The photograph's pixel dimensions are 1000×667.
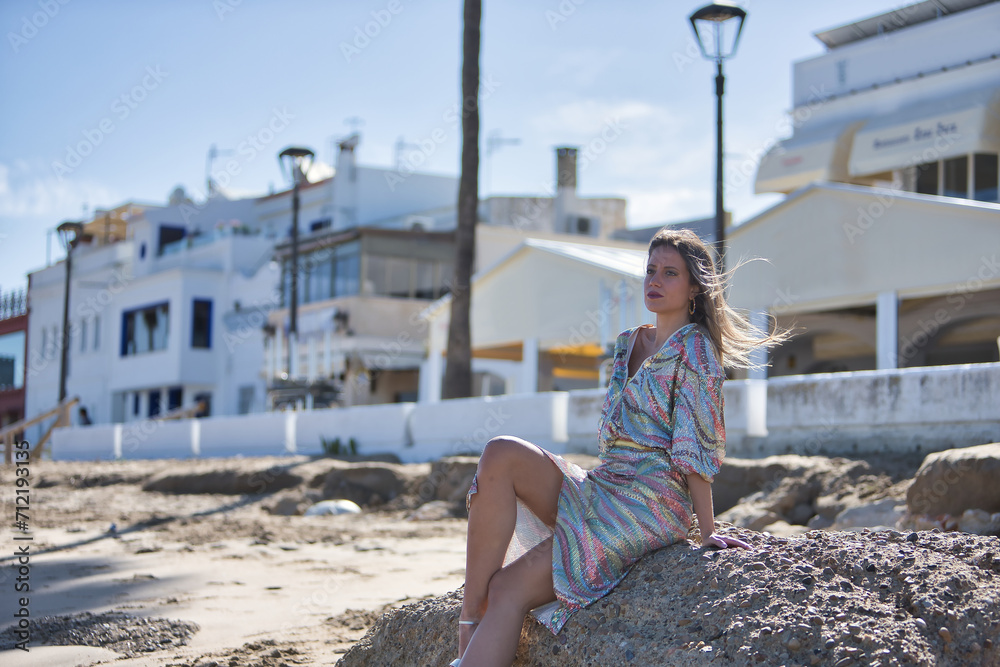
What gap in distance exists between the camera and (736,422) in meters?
11.5

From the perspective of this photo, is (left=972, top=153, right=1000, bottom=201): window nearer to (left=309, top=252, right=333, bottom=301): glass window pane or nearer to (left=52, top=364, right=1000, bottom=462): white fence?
(left=52, top=364, right=1000, bottom=462): white fence

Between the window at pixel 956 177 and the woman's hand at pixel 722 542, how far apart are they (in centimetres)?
1891

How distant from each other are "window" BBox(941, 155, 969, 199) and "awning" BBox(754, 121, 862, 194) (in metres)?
2.39

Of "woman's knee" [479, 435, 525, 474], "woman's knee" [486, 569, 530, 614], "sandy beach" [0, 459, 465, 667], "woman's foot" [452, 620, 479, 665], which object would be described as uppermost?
"woman's knee" [479, 435, 525, 474]

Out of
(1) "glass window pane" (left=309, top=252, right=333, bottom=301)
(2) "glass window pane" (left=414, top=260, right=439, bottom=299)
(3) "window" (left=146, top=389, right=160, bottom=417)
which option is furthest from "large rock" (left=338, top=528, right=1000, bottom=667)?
(3) "window" (left=146, top=389, right=160, bottom=417)

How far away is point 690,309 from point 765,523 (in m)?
5.37

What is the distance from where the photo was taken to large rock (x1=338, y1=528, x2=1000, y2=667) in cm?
273

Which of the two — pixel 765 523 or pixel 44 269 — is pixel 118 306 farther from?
pixel 765 523

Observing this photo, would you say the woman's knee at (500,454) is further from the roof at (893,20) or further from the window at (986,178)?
the roof at (893,20)

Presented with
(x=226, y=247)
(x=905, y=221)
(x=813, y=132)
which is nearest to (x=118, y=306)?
(x=226, y=247)

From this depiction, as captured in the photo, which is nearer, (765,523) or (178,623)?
(178,623)

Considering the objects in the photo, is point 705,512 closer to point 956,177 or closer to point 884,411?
point 884,411

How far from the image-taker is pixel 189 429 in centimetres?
2156

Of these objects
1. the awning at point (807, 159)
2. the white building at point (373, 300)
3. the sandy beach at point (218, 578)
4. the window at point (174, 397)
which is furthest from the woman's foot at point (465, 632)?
the window at point (174, 397)
